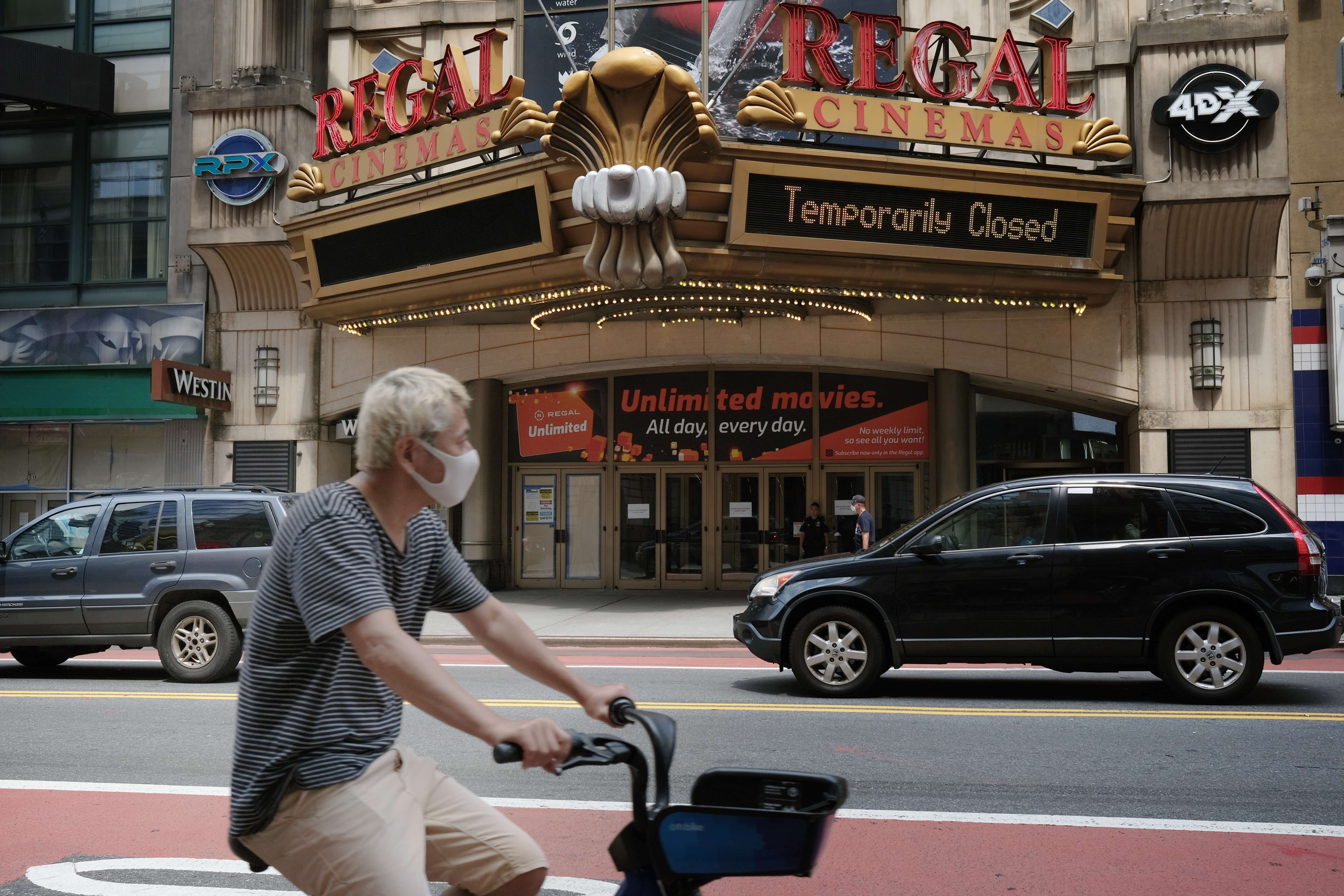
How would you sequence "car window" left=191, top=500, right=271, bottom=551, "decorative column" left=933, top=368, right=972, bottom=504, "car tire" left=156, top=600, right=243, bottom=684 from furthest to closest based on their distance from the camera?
1. "decorative column" left=933, top=368, right=972, bottom=504
2. "car window" left=191, top=500, right=271, bottom=551
3. "car tire" left=156, top=600, right=243, bottom=684

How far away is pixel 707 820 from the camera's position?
242 cm

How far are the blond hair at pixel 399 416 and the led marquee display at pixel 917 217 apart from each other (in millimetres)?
12899

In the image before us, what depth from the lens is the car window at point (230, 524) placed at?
1110cm

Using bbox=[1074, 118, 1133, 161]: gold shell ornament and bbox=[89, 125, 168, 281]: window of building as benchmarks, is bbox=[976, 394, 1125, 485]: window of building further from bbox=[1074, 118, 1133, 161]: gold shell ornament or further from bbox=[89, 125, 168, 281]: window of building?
bbox=[89, 125, 168, 281]: window of building

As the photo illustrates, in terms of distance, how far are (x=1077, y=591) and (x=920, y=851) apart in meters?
4.58

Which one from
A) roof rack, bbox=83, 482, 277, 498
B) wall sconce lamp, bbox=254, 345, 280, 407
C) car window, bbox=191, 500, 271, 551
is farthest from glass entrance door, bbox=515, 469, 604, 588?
car window, bbox=191, 500, 271, 551

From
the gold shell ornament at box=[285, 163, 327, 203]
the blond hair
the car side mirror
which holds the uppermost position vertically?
the gold shell ornament at box=[285, 163, 327, 203]

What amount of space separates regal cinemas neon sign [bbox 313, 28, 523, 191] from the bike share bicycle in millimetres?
14029

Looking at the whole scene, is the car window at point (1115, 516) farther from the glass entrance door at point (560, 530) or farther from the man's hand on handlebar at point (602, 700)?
the glass entrance door at point (560, 530)

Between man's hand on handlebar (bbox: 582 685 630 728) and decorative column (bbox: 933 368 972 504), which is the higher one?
decorative column (bbox: 933 368 972 504)

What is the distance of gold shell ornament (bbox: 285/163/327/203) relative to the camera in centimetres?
1786

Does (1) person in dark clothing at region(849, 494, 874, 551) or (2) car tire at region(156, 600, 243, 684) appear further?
(1) person in dark clothing at region(849, 494, 874, 551)

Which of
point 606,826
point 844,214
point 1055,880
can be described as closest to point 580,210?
point 844,214

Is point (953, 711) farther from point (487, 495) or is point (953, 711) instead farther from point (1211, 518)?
point (487, 495)
